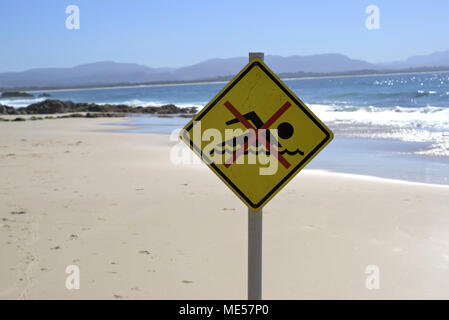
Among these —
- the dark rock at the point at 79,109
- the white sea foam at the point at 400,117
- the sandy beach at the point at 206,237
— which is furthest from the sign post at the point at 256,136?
the dark rock at the point at 79,109

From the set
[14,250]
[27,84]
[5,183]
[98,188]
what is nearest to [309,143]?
[14,250]

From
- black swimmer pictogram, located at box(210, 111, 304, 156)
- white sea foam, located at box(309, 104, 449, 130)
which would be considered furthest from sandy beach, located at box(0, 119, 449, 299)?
white sea foam, located at box(309, 104, 449, 130)

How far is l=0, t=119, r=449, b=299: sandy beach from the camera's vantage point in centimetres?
456

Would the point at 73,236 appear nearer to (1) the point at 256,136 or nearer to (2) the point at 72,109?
(1) the point at 256,136

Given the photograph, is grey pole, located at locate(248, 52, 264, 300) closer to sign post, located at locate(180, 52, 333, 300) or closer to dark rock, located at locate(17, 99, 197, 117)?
sign post, located at locate(180, 52, 333, 300)

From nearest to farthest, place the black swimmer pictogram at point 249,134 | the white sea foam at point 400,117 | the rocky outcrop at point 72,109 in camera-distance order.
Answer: the black swimmer pictogram at point 249,134, the white sea foam at point 400,117, the rocky outcrop at point 72,109

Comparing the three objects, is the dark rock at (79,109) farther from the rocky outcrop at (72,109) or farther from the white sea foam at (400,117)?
the white sea foam at (400,117)

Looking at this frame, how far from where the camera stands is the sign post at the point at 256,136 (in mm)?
2361

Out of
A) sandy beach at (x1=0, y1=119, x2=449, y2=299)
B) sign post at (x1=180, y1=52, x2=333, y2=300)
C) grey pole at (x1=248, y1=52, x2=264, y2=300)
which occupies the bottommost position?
sandy beach at (x1=0, y1=119, x2=449, y2=299)

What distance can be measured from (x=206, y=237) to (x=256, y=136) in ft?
12.1

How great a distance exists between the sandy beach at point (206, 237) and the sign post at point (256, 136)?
218cm

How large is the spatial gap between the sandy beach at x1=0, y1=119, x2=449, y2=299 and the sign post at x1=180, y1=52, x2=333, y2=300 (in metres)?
2.18

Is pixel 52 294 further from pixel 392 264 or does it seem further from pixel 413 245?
pixel 413 245

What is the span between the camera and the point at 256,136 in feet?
7.70
